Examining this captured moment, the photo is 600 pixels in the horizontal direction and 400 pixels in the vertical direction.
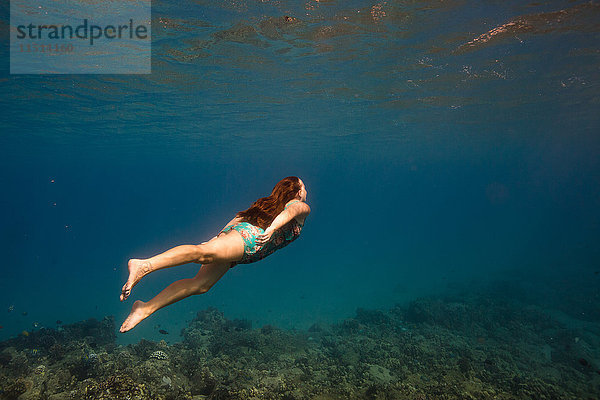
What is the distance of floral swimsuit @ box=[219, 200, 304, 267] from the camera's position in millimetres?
3723

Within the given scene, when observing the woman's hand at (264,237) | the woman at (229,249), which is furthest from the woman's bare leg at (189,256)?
the woman's hand at (264,237)

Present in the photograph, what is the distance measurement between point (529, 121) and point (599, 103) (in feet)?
22.2

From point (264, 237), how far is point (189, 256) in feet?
3.25

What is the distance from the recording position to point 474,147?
51531 mm

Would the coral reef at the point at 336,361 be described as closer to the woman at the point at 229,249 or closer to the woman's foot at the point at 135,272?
the woman at the point at 229,249

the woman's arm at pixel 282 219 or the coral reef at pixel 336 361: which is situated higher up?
the woman's arm at pixel 282 219

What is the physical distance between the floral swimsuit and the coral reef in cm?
404

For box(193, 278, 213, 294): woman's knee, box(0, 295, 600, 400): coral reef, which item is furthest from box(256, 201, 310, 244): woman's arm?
box(0, 295, 600, 400): coral reef

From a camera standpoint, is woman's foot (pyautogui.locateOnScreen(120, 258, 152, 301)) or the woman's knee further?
the woman's knee

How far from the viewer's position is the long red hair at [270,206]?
412 cm

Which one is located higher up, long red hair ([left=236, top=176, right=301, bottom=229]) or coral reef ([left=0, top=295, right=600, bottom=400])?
long red hair ([left=236, top=176, right=301, bottom=229])

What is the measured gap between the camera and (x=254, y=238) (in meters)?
3.74

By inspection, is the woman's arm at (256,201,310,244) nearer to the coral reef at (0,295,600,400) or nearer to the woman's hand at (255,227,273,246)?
the woman's hand at (255,227,273,246)

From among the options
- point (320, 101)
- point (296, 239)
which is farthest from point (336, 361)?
point (320, 101)
